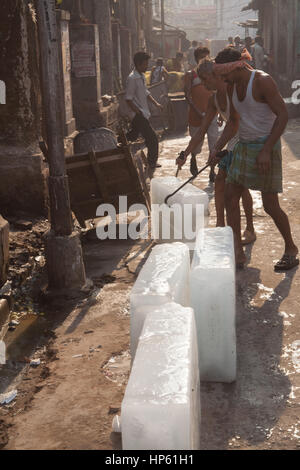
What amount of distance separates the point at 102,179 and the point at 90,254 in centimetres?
81

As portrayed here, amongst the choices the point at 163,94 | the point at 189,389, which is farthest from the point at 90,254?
the point at 163,94

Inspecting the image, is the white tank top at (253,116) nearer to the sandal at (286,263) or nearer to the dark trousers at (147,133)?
the sandal at (286,263)

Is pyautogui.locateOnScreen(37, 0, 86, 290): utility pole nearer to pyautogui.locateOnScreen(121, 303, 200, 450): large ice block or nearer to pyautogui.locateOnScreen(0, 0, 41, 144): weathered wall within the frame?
pyautogui.locateOnScreen(0, 0, 41, 144): weathered wall

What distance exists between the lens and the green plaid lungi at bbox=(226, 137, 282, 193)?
568 centimetres

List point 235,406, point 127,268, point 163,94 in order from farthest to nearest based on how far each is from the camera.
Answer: point 163,94 → point 127,268 → point 235,406

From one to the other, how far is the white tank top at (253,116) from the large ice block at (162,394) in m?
2.91

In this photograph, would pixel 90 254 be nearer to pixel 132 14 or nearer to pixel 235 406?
pixel 235 406

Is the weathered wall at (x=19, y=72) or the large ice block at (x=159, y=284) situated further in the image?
the weathered wall at (x=19, y=72)

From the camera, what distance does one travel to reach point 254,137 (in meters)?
5.70

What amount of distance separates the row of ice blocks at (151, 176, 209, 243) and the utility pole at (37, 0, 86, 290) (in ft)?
3.39

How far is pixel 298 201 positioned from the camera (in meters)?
8.45

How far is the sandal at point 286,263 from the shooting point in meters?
5.96

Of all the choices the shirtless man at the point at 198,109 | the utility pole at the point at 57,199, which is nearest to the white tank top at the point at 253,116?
the utility pole at the point at 57,199

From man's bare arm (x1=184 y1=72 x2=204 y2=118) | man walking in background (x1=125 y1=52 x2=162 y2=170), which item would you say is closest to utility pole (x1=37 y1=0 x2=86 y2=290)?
man's bare arm (x1=184 y1=72 x2=204 y2=118)
